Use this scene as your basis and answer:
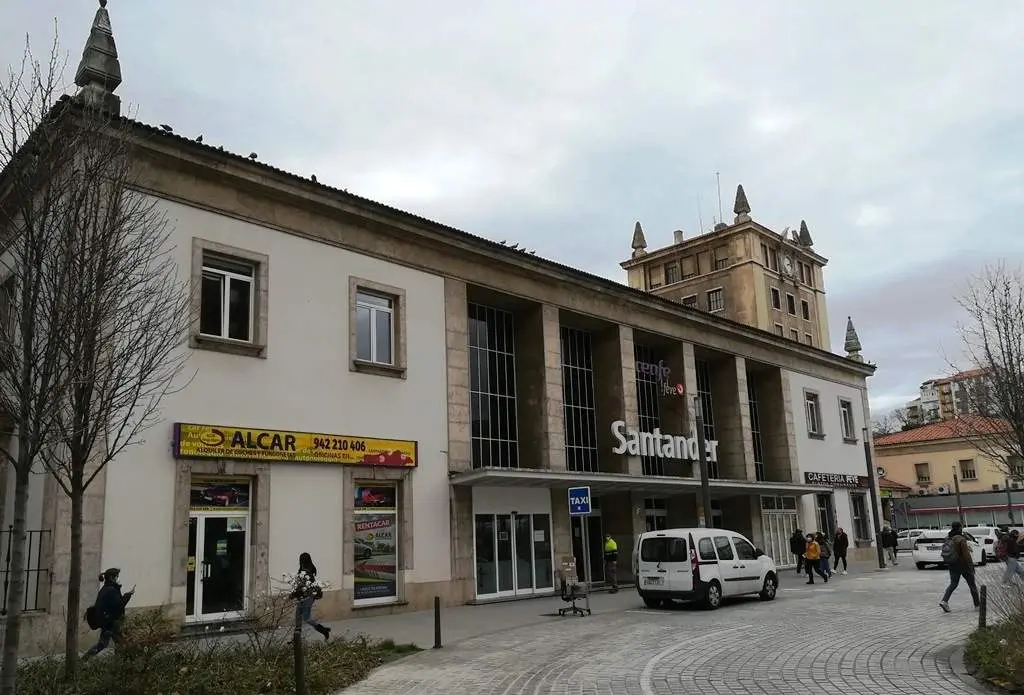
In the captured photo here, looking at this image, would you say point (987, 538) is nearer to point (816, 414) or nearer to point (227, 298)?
point (816, 414)

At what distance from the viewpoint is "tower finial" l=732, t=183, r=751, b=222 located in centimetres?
5908

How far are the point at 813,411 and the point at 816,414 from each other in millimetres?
209

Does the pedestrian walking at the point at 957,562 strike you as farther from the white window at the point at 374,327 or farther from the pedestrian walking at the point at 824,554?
the white window at the point at 374,327

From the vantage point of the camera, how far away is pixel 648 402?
3017 centimetres

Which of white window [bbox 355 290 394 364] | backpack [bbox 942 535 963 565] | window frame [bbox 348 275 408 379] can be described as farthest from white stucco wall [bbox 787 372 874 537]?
white window [bbox 355 290 394 364]

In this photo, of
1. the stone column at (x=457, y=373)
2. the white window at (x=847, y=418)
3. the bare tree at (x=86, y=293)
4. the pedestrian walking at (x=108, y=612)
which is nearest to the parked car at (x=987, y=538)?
the white window at (x=847, y=418)

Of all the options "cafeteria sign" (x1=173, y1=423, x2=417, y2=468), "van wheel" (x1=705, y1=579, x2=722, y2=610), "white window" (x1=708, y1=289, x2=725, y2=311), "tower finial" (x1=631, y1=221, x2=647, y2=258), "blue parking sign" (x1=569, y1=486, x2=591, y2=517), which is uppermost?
"tower finial" (x1=631, y1=221, x2=647, y2=258)

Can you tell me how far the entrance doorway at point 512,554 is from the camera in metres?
21.5

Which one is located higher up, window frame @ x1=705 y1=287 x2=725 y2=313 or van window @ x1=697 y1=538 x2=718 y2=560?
window frame @ x1=705 y1=287 x2=725 y2=313

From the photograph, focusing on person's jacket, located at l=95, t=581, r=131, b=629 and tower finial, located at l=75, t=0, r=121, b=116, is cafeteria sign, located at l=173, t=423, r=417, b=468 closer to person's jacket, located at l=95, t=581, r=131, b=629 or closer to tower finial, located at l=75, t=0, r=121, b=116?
person's jacket, located at l=95, t=581, r=131, b=629

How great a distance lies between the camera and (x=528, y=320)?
2519 cm

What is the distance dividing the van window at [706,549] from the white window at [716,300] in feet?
135

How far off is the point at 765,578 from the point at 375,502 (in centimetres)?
969

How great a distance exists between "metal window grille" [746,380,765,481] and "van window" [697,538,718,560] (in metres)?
16.9
